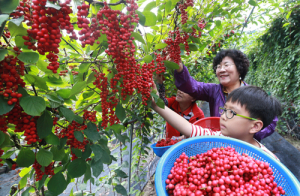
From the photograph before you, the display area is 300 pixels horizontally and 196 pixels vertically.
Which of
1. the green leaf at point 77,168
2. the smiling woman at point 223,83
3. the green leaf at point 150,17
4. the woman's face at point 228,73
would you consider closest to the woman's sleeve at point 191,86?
the smiling woman at point 223,83

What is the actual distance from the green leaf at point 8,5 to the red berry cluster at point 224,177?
0.91 m

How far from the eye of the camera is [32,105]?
1.80 ft

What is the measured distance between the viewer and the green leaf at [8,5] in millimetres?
434

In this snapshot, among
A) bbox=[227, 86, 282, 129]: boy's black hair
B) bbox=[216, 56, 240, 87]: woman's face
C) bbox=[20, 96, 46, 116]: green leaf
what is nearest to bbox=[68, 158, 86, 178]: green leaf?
bbox=[20, 96, 46, 116]: green leaf

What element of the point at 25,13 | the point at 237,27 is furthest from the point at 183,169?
the point at 237,27

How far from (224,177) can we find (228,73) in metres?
1.37

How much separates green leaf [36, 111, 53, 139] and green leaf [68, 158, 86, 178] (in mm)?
287

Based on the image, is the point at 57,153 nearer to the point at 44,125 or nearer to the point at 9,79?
the point at 44,125

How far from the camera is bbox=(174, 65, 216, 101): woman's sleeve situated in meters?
1.53

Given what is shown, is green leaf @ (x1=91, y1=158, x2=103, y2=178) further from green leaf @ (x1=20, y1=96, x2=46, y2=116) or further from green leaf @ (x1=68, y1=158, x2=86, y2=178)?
green leaf @ (x1=20, y1=96, x2=46, y2=116)

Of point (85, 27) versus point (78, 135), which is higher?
point (85, 27)

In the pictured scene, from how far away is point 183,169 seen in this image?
2.59ft

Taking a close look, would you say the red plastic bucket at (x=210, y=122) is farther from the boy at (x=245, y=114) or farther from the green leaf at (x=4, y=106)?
the green leaf at (x=4, y=106)

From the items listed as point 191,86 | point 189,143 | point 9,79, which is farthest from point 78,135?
point 191,86
